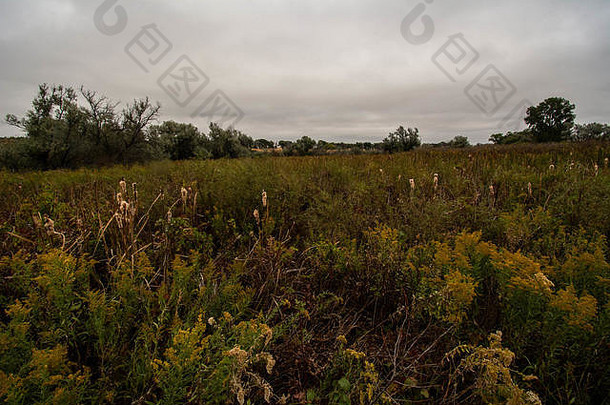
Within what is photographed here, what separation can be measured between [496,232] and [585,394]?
5.57ft

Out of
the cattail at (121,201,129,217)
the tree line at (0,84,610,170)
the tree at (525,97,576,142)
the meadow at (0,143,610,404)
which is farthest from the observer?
the tree at (525,97,576,142)

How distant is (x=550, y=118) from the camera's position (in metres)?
42.3

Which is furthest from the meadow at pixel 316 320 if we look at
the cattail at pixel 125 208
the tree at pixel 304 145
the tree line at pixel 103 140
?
the tree at pixel 304 145

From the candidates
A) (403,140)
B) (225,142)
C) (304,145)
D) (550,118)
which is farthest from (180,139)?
(550,118)

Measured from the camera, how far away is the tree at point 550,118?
39875 mm

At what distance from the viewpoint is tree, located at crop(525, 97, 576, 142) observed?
131 feet

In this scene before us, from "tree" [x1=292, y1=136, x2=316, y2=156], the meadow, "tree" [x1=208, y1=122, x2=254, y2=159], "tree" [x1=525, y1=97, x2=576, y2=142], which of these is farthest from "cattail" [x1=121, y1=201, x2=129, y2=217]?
"tree" [x1=525, y1=97, x2=576, y2=142]

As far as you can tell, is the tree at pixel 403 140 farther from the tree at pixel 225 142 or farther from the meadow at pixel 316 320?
the meadow at pixel 316 320

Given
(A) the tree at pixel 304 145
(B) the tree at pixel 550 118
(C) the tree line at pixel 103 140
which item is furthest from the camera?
(B) the tree at pixel 550 118

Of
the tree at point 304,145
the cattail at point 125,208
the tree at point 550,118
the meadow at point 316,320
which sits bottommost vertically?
the meadow at point 316,320

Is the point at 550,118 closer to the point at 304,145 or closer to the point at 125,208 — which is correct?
the point at 304,145

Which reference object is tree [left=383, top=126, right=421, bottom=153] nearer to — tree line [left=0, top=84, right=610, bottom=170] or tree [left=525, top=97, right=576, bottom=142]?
tree line [left=0, top=84, right=610, bottom=170]

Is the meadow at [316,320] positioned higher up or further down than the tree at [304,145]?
further down

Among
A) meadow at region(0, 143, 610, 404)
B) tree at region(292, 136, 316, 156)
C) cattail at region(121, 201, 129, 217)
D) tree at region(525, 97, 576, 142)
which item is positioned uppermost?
tree at region(525, 97, 576, 142)
